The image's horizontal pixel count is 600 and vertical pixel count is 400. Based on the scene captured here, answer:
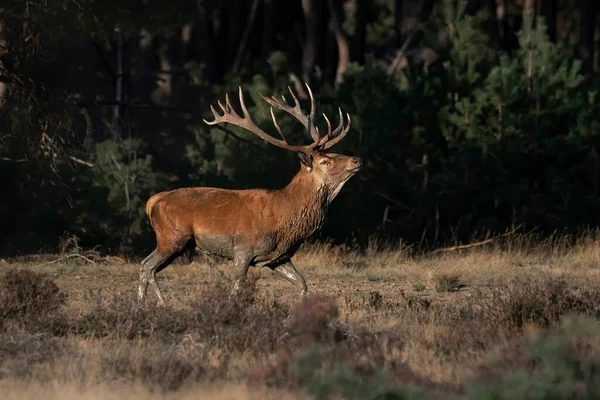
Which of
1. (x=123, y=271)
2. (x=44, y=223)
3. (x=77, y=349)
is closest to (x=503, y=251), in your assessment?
(x=123, y=271)

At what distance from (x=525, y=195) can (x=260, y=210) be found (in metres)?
8.88

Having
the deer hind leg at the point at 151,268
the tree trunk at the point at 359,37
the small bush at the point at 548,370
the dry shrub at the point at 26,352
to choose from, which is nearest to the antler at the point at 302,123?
the deer hind leg at the point at 151,268

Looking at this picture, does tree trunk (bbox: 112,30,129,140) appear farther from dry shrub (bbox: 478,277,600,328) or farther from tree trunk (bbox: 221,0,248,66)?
dry shrub (bbox: 478,277,600,328)

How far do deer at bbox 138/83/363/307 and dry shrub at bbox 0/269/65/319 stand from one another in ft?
3.80

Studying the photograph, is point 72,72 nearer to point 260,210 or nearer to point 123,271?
point 123,271

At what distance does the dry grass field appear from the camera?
7309 millimetres

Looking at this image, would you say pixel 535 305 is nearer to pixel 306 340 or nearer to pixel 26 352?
pixel 306 340

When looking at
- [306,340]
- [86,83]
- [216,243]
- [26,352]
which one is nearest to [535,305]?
[306,340]

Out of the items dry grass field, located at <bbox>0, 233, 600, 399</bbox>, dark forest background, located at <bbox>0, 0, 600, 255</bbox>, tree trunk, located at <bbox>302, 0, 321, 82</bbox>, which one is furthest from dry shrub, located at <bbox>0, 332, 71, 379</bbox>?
tree trunk, located at <bbox>302, 0, 321, 82</bbox>

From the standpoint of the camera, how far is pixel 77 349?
9.18 metres

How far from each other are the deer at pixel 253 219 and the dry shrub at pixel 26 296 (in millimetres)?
1160

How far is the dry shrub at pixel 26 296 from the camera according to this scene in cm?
1059

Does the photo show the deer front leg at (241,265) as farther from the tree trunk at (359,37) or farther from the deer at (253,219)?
the tree trunk at (359,37)

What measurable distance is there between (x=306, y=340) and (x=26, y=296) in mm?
3170
